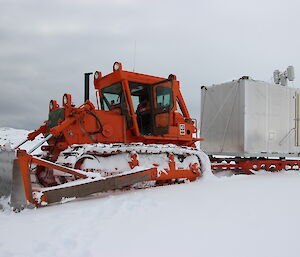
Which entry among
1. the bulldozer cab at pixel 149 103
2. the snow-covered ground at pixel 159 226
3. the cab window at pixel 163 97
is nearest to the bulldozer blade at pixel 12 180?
the snow-covered ground at pixel 159 226

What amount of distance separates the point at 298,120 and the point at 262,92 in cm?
182

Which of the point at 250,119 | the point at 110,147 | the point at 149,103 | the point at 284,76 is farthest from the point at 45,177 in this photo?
the point at 284,76

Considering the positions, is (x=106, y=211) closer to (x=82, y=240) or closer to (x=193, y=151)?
(x=82, y=240)

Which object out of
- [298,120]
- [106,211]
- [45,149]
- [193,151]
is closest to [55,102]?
[45,149]

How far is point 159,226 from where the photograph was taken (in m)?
3.40

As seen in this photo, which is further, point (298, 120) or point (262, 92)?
point (298, 120)

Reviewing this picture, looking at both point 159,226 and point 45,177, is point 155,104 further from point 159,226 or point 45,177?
point 159,226

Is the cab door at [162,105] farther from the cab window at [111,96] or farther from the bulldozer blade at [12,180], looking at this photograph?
the bulldozer blade at [12,180]

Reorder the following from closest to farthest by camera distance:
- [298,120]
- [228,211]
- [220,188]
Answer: [228,211]
[220,188]
[298,120]

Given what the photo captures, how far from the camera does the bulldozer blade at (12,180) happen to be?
430 cm

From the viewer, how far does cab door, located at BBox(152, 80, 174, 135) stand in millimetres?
6680

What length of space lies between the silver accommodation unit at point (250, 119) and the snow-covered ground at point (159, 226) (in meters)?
3.59

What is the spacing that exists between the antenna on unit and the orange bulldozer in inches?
184

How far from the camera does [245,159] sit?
29.1 feet
